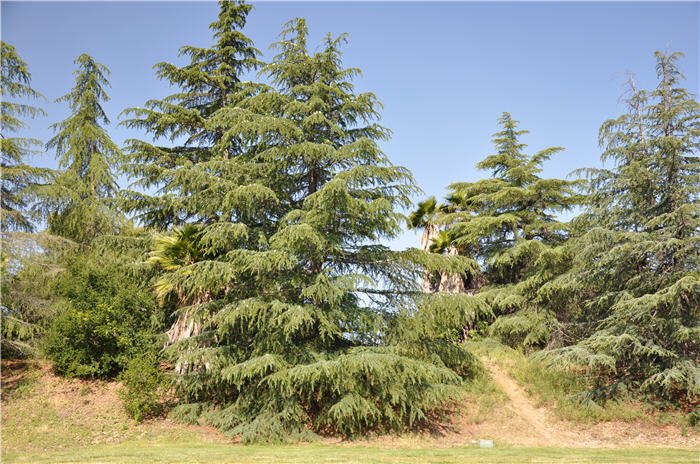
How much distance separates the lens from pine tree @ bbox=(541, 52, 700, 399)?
1309cm

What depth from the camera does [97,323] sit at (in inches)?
571

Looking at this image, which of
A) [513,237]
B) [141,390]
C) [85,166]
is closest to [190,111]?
[85,166]

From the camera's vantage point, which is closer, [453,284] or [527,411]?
[527,411]

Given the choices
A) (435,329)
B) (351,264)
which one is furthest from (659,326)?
(351,264)

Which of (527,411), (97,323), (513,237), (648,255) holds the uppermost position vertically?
(513,237)

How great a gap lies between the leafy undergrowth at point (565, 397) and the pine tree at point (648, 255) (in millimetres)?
528

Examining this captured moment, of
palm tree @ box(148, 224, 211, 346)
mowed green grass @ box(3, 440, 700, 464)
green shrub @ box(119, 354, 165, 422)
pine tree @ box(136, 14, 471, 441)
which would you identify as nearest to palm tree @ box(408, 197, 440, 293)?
pine tree @ box(136, 14, 471, 441)

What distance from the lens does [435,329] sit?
13570mm

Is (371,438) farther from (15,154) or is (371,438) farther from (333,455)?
(15,154)

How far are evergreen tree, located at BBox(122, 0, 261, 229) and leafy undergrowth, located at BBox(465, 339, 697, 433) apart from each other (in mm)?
12270

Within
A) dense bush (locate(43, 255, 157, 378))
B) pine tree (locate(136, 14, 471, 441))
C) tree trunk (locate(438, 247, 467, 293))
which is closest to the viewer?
pine tree (locate(136, 14, 471, 441))

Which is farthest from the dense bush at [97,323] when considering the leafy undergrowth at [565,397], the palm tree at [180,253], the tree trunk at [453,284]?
the tree trunk at [453,284]

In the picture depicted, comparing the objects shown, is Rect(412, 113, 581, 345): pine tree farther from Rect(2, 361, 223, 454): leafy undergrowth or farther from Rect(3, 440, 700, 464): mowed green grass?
Rect(2, 361, 223, 454): leafy undergrowth

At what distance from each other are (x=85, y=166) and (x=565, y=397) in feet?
67.2
